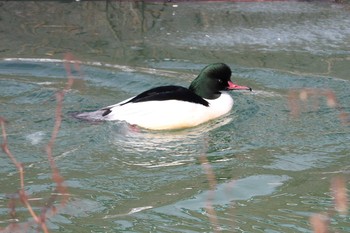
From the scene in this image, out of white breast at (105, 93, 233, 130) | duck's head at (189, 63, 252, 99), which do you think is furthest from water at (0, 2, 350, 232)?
duck's head at (189, 63, 252, 99)

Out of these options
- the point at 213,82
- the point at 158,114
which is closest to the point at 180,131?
the point at 158,114

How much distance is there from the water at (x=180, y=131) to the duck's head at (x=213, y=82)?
28 cm

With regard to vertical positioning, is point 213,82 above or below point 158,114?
above

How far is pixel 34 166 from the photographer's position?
7371 mm

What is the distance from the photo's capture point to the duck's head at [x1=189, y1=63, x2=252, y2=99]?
9133mm

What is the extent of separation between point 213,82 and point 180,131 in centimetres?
79

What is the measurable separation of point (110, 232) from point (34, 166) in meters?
1.61

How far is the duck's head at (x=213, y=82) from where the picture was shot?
913 cm

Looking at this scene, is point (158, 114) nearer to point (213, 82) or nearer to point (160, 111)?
point (160, 111)

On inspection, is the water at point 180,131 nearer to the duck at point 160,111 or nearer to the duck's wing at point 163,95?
the duck at point 160,111

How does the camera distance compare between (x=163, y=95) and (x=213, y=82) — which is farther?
(x=213, y=82)

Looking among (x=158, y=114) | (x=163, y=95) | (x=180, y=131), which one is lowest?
(x=180, y=131)

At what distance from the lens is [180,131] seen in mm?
8688

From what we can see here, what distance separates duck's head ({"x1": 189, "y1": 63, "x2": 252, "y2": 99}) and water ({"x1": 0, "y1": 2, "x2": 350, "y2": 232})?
0.28 m
